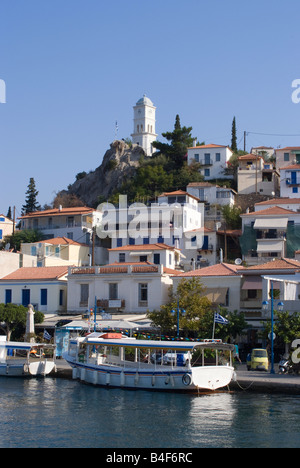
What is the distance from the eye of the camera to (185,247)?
7475 cm

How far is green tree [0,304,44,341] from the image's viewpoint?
51.0 metres

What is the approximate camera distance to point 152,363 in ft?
126

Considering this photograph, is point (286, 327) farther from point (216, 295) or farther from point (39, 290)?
point (39, 290)

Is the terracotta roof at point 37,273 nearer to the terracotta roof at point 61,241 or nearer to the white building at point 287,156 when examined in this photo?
the terracotta roof at point 61,241

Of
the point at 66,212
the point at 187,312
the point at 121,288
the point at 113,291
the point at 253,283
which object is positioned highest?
the point at 66,212

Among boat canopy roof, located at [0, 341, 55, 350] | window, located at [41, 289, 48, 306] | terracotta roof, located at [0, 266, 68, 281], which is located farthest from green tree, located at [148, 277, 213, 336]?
terracotta roof, located at [0, 266, 68, 281]

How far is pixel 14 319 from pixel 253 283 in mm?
17914

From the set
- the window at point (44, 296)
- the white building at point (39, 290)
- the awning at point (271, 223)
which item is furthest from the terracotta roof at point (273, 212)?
the window at point (44, 296)

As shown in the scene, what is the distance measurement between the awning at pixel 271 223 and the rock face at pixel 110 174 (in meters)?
30.7

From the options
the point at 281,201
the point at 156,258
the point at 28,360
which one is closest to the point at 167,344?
the point at 28,360

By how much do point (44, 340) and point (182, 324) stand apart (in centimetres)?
1134
